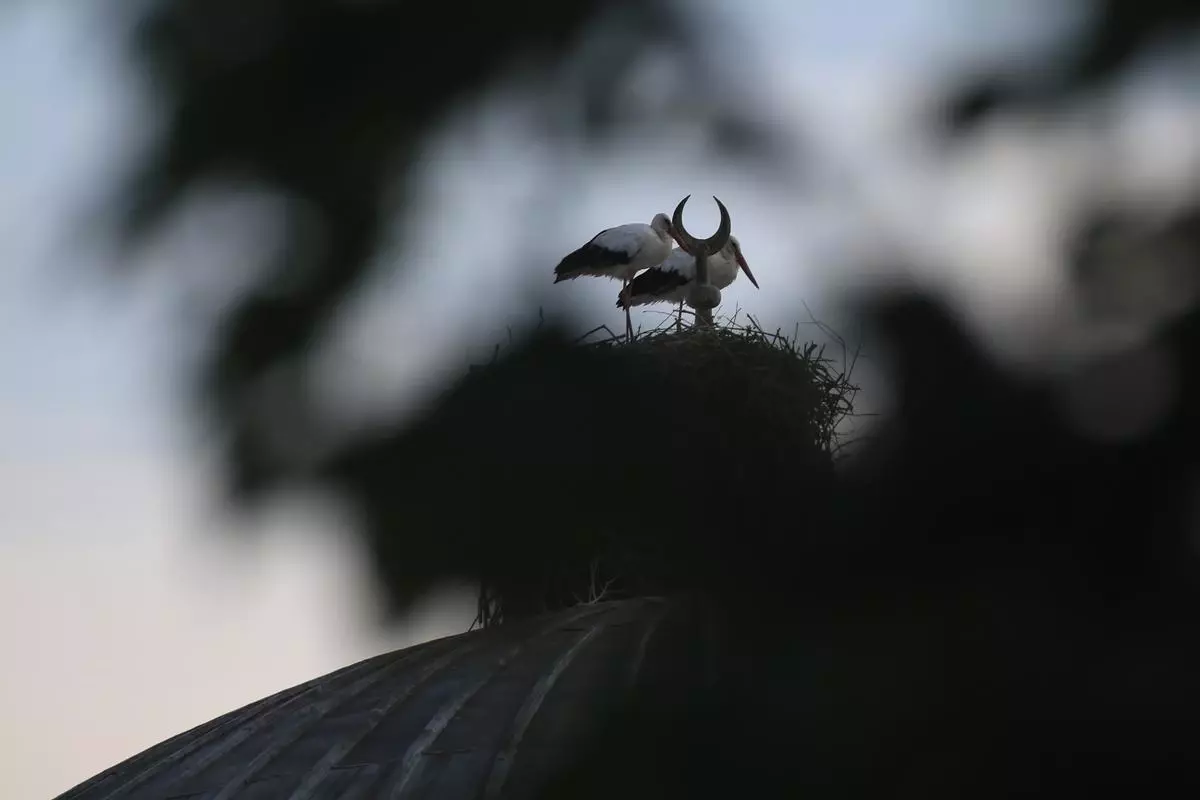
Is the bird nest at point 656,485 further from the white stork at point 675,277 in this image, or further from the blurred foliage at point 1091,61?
the white stork at point 675,277

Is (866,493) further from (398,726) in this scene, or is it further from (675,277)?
(675,277)

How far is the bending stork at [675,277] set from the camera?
1499 cm

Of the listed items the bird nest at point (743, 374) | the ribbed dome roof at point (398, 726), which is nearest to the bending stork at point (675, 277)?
the bird nest at point (743, 374)

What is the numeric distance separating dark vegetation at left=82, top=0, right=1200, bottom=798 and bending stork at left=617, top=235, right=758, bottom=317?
12282mm

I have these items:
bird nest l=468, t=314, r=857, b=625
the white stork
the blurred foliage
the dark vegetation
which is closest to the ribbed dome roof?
bird nest l=468, t=314, r=857, b=625

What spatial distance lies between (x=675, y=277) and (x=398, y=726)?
26.0 feet

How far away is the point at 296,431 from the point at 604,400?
138cm

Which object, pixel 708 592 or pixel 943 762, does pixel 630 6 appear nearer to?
pixel 708 592

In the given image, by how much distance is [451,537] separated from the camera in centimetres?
356

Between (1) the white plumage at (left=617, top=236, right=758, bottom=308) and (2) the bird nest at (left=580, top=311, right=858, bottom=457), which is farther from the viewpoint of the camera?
(1) the white plumage at (left=617, top=236, right=758, bottom=308)

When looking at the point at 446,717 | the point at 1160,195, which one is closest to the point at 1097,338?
the point at 1160,195

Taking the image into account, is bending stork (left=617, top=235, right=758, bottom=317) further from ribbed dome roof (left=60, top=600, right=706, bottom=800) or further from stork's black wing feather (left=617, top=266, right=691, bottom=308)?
ribbed dome roof (left=60, top=600, right=706, bottom=800)

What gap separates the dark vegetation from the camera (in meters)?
2.15

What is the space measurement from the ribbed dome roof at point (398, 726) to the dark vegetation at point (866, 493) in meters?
4.05
